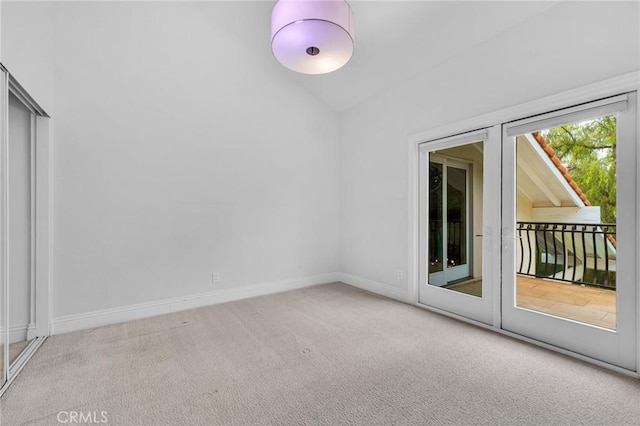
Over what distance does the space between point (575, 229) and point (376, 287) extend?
7.81 ft

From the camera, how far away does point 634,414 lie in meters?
1.70

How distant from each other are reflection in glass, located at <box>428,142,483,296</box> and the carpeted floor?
0.58m

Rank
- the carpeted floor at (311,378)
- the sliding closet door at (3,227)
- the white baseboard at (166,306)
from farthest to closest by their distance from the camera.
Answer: the white baseboard at (166,306) → the sliding closet door at (3,227) → the carpeted floor at (311,378)

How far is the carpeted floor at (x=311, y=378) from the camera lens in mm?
1714

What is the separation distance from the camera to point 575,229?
8.16 feet

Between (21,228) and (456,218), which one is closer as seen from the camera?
(21,228)

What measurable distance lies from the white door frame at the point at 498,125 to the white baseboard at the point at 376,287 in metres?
0.12

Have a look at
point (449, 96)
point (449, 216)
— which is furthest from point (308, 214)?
point (449, 96)

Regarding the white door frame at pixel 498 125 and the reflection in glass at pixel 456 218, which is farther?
the reflection in glass at pixel 456 218

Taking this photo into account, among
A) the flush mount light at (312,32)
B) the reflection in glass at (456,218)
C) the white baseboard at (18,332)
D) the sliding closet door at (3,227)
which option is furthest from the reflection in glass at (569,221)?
the white baseboard at (18,332)

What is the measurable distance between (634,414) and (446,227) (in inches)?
81.4

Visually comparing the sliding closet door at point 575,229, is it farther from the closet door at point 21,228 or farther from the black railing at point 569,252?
the closet door at point 21,228

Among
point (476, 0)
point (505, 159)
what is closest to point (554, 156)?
point (505, 159)

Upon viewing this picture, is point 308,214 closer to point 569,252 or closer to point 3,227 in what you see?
point 569,252
